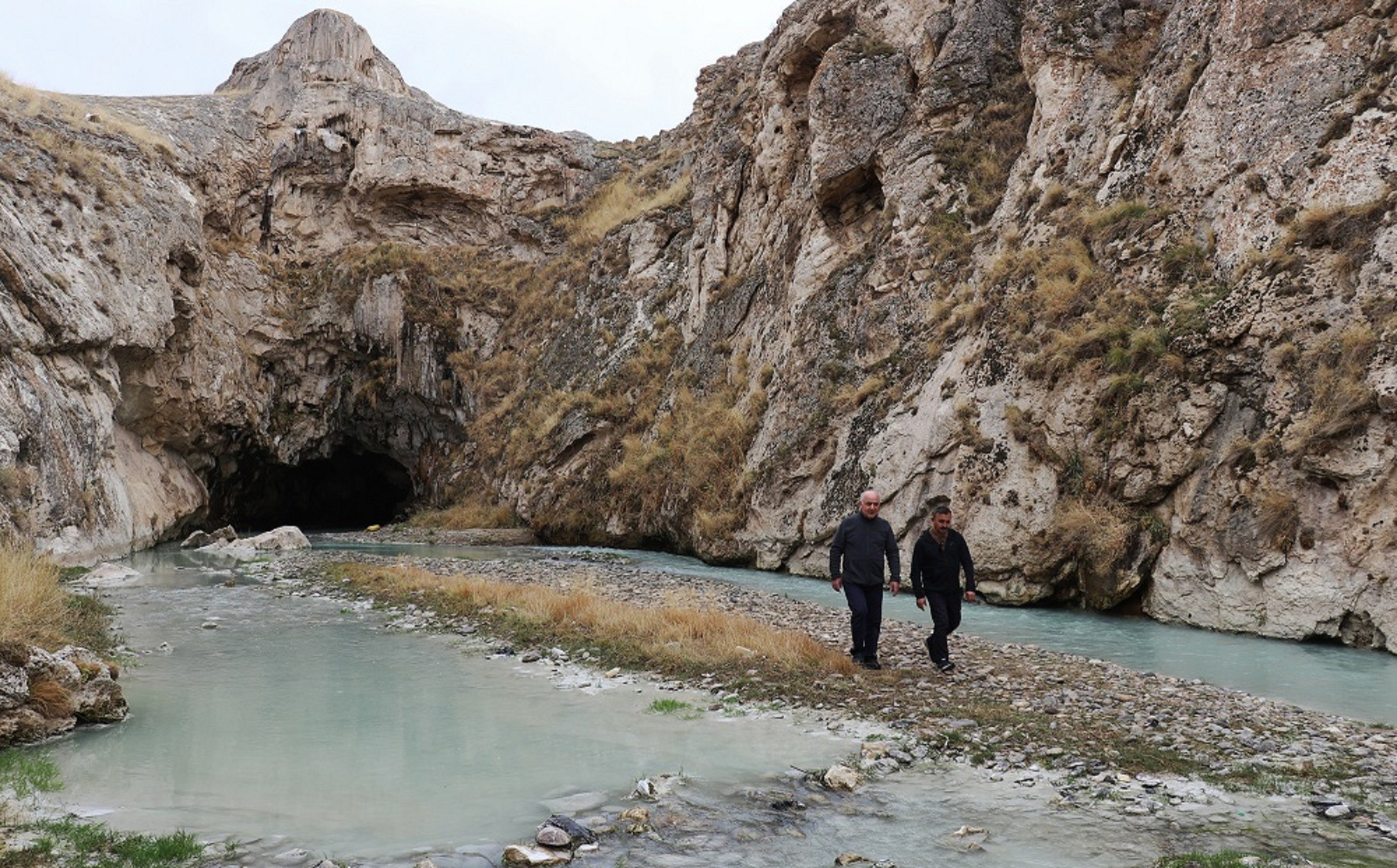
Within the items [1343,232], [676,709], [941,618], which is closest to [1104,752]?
[941,618]

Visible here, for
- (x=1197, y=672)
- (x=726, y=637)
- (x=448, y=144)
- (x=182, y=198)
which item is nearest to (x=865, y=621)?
(x=726, y=637)

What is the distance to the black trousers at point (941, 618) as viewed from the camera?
34.4ft

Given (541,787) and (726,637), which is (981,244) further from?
(541,787)

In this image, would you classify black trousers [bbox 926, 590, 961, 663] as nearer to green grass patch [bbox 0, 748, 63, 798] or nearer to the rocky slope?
the rocky slope

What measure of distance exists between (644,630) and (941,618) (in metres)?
4.11

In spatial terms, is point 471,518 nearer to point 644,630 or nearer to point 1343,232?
point 644,630

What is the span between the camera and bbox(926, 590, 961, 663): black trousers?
10500 mm

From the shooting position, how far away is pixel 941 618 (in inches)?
414

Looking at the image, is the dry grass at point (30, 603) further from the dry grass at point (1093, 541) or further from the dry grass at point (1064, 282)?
the dry grass at point (1064, 282)

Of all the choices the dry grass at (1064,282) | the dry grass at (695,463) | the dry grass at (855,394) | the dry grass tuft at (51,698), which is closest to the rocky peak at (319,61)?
the dry grass at (695,463)

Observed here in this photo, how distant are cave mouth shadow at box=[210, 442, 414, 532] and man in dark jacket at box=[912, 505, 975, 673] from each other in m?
38.3

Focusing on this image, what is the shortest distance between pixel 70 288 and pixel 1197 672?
30.5m

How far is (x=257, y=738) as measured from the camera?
8.23 m

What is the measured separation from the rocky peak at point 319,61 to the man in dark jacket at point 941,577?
5156 cm
